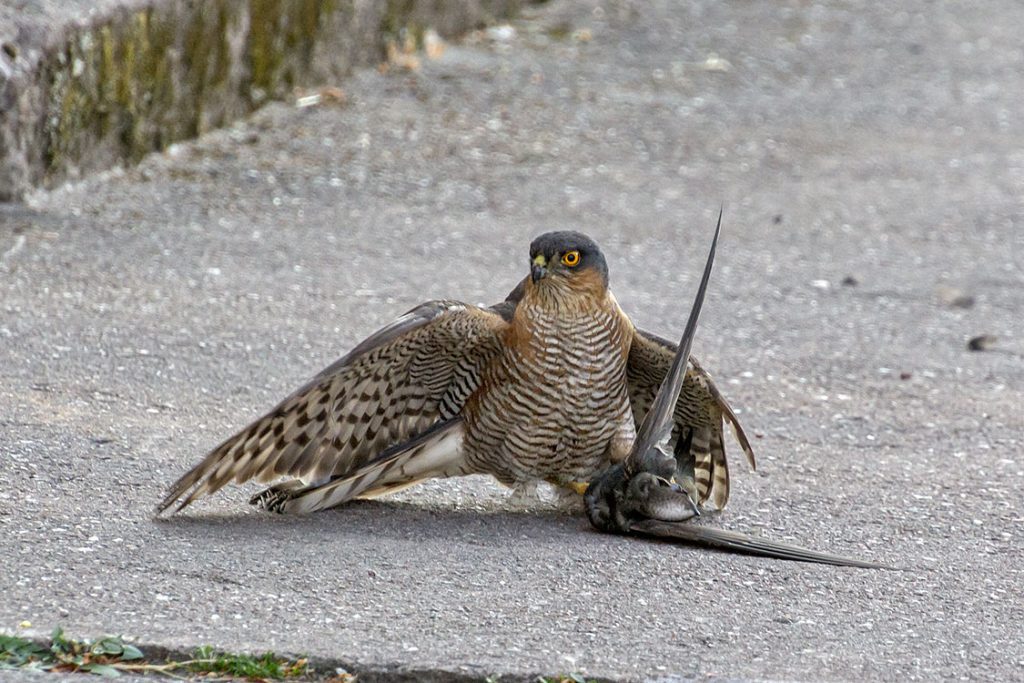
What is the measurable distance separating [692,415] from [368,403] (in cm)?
98

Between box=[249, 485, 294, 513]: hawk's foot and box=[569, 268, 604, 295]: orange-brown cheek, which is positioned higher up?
box=[569, 268, 604, 295]: orange-brown cheek

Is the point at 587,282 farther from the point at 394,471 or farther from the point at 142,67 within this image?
the point at 142,67

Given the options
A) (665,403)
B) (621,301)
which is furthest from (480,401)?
(621,301)

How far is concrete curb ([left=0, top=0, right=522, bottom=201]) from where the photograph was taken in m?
7.36

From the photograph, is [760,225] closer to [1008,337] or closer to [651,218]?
[651,218]

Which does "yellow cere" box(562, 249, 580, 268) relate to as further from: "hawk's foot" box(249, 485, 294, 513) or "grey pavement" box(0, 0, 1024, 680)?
"hawk's foot" box(249, 485, 294, 513)

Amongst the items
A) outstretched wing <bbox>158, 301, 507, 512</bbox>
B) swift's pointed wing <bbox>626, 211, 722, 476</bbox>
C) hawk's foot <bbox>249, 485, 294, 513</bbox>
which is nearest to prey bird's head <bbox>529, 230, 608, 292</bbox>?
outstretched wing <bbox>158, 301, 507, 512</bbox>

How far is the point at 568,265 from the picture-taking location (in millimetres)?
4461

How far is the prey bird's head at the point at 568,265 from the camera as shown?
446cm

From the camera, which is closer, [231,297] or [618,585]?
[618,585]

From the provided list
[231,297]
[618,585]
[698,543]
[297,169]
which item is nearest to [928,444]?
[698,543]

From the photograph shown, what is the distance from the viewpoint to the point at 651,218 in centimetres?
Answer: 878

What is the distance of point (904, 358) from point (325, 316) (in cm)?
243

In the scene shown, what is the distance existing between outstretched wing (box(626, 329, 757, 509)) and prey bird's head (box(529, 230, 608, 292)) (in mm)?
276
